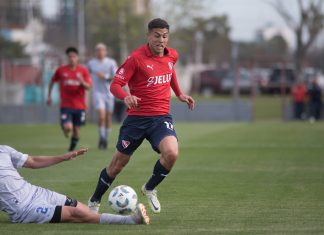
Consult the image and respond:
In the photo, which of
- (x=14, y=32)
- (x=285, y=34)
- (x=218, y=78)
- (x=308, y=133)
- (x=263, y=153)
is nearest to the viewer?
(x=263, y=153)

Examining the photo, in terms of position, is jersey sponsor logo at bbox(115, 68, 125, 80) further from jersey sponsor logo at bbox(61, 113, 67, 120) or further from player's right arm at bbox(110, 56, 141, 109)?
jersey sponsor logo at bbox(61, 113, 67, 120)

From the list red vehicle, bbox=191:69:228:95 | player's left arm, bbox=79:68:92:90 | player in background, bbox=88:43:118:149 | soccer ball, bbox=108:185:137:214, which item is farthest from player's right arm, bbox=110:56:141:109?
red vehicle, bbox=191:69:228:95

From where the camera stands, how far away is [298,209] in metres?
A: 9.78

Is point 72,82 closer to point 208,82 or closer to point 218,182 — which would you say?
point 218,182

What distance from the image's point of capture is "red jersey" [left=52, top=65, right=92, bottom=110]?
1825cm

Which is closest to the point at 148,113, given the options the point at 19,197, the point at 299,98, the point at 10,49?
the point at 19,197

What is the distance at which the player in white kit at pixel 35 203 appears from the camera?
842 cm

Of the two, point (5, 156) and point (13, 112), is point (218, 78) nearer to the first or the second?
point (13, 112)

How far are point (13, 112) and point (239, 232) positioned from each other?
26809 millimetres

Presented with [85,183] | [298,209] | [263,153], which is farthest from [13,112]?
[298,209]

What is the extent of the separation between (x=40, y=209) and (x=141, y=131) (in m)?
1.87

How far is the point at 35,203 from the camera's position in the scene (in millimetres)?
8484

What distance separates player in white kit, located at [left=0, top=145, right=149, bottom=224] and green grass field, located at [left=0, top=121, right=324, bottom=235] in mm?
112

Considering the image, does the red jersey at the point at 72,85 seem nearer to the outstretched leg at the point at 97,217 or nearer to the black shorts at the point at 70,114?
the black shorts at the point at 70,114
